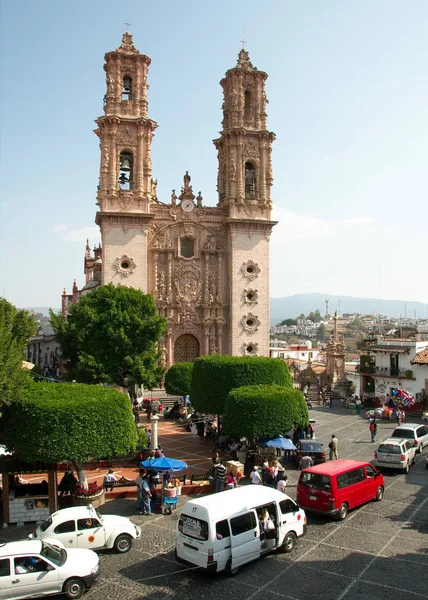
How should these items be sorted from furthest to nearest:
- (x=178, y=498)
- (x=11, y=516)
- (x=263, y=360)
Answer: (x=263, y=360), (x=178, y=498), (x=11, y=516)

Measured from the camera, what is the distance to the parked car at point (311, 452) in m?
23.3

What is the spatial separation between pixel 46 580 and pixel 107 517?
3181mm

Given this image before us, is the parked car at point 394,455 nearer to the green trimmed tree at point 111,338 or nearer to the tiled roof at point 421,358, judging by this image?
the green trimmed tree at point 111,338

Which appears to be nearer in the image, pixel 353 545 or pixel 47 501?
pixel 353 545

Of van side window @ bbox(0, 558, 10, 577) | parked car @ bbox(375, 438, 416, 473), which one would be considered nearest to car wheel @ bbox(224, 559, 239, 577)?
van side window @ bbox(0, 558, 10, 577)

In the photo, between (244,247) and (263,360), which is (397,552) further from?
(244,247)

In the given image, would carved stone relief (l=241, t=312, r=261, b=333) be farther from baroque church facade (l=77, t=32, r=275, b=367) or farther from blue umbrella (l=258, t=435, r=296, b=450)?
blue umbrella (l=258, t=435, r=296, b=450)

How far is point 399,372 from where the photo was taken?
40562 mm

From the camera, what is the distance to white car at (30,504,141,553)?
14086 millimetres

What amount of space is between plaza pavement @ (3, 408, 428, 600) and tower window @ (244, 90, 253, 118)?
37.2 metres

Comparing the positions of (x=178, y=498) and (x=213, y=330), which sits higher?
(x=213, y=330)

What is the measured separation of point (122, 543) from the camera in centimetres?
1461

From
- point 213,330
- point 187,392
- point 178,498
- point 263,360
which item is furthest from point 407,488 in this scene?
point 213,330

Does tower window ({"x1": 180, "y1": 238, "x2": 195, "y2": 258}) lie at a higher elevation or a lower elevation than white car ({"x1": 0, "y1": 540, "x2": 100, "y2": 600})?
higher
